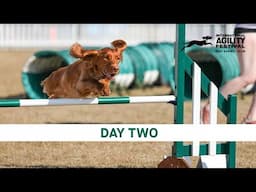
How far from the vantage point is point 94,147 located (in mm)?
4355

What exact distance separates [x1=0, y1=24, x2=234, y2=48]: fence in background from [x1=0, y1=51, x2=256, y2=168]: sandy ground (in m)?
7.78

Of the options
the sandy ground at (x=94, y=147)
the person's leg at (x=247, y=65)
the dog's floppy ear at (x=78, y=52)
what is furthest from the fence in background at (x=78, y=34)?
the dog's floppy ear at (x=78, y=52)

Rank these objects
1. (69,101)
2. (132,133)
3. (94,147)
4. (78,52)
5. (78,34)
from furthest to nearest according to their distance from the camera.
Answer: (78,34) < (94,147) < (78,52) < (69,101) < (132,133)

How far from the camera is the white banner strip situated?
2877mm

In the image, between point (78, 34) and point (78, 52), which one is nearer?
point (78, 52)

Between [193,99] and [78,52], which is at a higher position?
[78,52]

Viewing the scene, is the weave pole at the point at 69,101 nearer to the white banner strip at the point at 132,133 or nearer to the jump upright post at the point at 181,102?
the jump upright post at the point at 181,102

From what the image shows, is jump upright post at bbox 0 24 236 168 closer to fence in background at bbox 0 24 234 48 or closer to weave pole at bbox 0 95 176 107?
weave pole at bbox 0 95 176 107

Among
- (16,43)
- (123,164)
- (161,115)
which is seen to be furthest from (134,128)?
(16,43)

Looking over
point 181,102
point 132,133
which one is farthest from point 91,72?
point 132,133

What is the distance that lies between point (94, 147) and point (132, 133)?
4.83ft

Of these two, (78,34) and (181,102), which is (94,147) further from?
(78,34)

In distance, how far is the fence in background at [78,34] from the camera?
1423 cm
